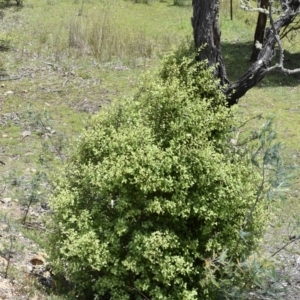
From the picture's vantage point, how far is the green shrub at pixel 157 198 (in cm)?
448

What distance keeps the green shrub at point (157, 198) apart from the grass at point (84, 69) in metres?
2.11

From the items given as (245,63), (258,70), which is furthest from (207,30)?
(245,63)

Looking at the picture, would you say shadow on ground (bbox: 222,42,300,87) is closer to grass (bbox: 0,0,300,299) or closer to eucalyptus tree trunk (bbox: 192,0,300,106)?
grass (bbox: 0,0,300,299)

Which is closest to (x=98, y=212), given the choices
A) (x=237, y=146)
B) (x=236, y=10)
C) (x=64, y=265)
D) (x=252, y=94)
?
(x=64, y=265)

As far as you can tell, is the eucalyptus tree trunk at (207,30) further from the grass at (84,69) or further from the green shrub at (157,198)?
the grass at (84,69)

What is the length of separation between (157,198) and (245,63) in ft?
35.5

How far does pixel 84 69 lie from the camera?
1242 cm

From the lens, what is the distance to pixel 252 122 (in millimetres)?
10656

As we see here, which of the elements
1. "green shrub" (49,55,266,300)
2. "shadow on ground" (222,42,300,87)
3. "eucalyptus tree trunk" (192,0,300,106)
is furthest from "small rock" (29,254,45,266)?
"shadow on ground" (222,42,300,87)

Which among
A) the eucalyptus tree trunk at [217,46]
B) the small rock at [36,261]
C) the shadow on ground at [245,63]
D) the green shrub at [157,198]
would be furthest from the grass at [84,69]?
the eucalyptus tree trunk at [217,46]

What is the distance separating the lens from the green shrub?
4.48 m

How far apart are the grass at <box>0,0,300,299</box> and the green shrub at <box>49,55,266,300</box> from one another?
2.11 meters

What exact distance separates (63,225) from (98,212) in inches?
13.8

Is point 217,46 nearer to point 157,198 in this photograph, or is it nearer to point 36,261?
point 157,198
